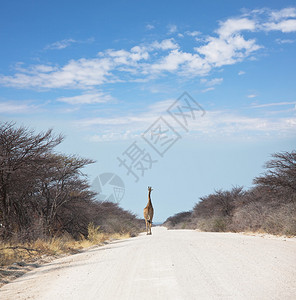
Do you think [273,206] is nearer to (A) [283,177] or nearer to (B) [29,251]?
(A) [283,177]

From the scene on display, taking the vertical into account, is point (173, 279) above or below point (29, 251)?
above

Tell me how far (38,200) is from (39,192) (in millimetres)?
732

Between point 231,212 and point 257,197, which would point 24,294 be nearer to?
point 257,197

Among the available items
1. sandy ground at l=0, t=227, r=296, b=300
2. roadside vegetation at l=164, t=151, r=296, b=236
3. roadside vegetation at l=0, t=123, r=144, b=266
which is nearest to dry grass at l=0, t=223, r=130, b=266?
roadside vegetation at l=0, t=123, r=144, b=266

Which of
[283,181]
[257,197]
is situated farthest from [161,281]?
[257,197]

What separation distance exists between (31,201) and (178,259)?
1346 centimetres

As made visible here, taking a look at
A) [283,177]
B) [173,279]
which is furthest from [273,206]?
[173,279]

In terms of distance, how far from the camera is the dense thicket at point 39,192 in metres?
15.5

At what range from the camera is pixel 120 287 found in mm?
7340

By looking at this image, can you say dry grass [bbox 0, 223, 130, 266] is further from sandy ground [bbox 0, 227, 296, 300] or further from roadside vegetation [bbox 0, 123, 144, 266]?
sandy ground [bbox 0, 227, 296, 300]

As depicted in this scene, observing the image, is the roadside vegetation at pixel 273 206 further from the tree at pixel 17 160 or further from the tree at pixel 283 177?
the tree at pixel 17 160

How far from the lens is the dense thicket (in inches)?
611

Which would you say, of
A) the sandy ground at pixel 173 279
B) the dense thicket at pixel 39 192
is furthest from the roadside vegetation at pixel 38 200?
the sandy ground at pixel 173 279

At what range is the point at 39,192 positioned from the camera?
22.9m
